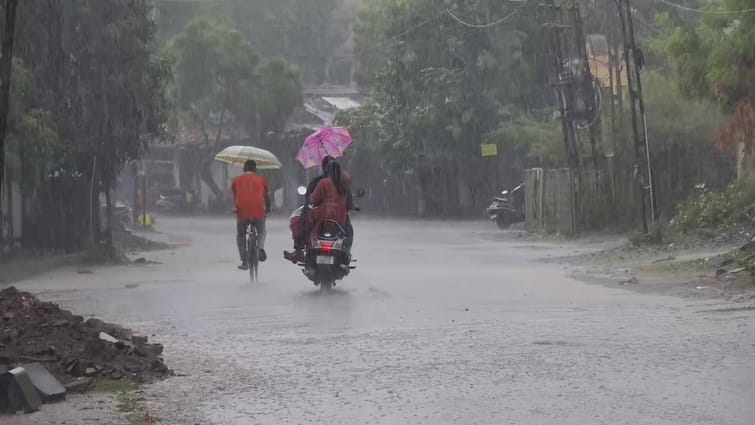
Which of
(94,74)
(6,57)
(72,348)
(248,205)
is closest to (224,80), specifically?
(94,74)

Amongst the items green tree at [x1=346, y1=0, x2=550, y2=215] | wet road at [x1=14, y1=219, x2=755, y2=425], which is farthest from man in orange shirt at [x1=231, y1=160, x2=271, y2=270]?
green tree at [x1=346, y1=0, x2=550, y2=215]

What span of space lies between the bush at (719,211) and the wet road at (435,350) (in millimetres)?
6769

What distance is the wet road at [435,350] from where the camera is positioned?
816 centimetres

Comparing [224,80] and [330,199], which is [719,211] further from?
[224,80]

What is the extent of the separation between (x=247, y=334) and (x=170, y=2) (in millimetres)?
58810

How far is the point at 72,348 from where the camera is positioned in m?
9.72

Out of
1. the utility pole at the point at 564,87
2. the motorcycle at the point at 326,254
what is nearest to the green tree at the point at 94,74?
the motorcycle at the point at 326,254

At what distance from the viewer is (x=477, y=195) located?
55.4 metres

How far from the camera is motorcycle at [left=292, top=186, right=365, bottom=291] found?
17.0 meters

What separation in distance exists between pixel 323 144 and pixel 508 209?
931 inches

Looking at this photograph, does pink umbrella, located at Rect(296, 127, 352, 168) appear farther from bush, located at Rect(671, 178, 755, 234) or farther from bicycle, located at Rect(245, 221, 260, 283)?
bush, located at Rect(671, 178, 755, 234)

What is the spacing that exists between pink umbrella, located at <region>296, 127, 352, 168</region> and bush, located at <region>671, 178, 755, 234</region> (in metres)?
8.51

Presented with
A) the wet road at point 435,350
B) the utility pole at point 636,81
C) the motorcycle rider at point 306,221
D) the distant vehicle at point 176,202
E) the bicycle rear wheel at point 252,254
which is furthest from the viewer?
the distant vehicle at point 176,202

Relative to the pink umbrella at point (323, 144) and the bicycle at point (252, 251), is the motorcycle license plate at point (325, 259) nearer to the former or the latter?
the bicycle at point (252, 251)
